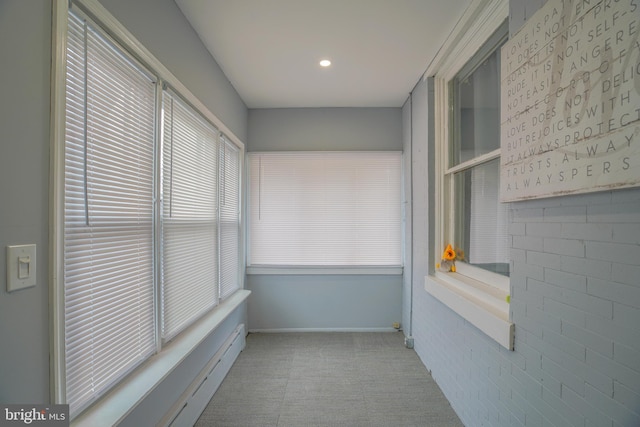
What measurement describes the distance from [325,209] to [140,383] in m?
2.38

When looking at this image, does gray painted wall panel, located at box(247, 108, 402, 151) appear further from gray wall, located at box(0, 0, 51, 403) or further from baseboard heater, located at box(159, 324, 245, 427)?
gray wall, located at box(0, 0, 51, 403)

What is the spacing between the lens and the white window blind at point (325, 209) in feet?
11.0

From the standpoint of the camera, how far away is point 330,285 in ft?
11.0

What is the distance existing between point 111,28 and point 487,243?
2.28 metres

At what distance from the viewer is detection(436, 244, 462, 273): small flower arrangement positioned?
2250 millimetres

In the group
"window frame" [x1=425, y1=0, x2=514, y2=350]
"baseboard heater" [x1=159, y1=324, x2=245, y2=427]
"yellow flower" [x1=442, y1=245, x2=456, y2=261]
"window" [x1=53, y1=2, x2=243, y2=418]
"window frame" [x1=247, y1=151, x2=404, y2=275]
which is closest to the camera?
"window" [x1=53, y1=2, x2=243, y2=418]

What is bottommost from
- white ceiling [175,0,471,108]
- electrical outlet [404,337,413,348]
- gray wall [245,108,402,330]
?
electrical outlet [404,337,413,348]

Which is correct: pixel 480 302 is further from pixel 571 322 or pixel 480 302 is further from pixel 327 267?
pixel 327 267

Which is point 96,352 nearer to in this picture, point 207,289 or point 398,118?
point 207,289

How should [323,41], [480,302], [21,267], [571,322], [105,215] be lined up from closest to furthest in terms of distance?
[21,267], [571,322], [105,215], [480,302], [323,41]

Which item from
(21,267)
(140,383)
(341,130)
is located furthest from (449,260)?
(21,267)

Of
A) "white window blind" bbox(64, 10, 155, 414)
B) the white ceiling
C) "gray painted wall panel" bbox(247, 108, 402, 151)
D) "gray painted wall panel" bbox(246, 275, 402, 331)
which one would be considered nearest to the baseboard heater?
"white window blind" bbox(64, 10, 155, 414)

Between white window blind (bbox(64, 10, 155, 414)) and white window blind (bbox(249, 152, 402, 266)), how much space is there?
1854 millimetres

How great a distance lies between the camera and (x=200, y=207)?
6.97 ft
